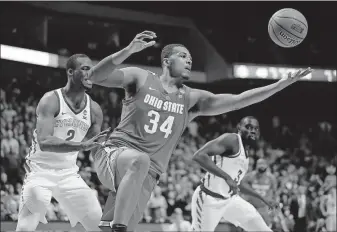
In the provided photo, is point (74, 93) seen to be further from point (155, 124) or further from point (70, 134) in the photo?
point (155, 124)

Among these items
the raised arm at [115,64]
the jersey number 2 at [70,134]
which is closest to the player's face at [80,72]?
the jersey number 2 at [70,134]

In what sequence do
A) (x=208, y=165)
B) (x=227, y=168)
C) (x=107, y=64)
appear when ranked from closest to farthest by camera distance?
1. (x=107, y=64)
2. (x=208, y=165)
3. (x=227, y=168)

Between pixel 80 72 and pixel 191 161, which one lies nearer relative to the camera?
pixel 80 72

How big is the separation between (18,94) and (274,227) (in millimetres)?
8620

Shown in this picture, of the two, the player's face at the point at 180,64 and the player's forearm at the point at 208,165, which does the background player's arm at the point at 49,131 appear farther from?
the player's forearm at the point at 208,165

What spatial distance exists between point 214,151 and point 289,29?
222cm

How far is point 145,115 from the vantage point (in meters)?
5.68

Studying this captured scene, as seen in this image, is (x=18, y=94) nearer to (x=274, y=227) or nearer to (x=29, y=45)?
(x=29, y=45)

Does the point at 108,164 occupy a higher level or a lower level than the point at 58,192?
higher

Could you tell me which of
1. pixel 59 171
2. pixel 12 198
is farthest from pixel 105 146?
pixel 12 198

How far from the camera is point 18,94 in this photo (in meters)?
18.5

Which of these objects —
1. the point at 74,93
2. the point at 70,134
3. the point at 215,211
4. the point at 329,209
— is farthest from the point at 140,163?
the point at 329,209

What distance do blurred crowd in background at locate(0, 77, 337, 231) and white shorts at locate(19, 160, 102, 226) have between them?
641 centimetres

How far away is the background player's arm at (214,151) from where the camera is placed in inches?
318
